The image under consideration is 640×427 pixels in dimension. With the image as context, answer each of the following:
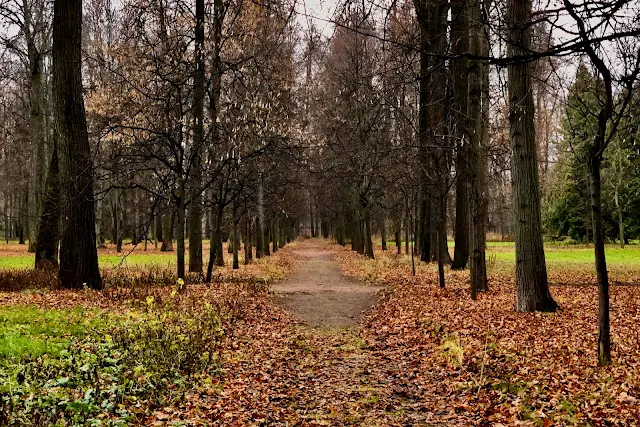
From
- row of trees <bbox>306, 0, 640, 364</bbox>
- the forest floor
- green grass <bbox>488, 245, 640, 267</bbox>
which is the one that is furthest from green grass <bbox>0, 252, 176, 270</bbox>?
green grass <bbox>488, 245, 640, 267</bbox>

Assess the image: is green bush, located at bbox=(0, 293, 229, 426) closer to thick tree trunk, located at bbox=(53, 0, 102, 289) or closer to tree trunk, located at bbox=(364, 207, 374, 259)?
thick tree trunk, located at bbox=(53, 0, 102, 289)

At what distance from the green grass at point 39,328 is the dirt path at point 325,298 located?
430 centimetres

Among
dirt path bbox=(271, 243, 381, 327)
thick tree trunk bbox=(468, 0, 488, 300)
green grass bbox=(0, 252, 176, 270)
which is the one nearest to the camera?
dirt path bbox=(271, 243, 381, 327)

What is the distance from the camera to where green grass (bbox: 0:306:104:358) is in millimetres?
6394

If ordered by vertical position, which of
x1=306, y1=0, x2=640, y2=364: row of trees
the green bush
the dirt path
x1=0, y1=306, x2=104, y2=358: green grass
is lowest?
the dirt path

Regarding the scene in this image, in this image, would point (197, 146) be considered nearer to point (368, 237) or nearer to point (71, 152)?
point (71, 152)

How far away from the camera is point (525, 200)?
995 cm

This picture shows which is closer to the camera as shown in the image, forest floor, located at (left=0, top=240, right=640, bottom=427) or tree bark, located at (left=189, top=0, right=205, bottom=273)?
forest floor, located at (left=0, top=240, right=640, bottom=427)

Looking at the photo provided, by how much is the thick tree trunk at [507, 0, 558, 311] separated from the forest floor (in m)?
0.61

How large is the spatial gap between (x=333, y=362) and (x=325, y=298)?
676 cm

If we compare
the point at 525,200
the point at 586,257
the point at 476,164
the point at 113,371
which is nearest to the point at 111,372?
the point at 113,371

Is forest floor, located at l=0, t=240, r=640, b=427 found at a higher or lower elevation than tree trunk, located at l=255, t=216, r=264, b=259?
lower

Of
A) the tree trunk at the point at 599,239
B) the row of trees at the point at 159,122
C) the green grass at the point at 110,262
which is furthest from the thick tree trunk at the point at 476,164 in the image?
the green grass at the point at 110,262

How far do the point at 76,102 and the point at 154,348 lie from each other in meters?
8.00
